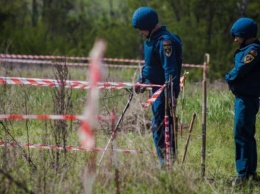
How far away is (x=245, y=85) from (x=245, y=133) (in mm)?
528

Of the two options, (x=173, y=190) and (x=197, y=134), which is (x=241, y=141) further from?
(x=197, y=134)

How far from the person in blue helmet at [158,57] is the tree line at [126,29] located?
15345 mm

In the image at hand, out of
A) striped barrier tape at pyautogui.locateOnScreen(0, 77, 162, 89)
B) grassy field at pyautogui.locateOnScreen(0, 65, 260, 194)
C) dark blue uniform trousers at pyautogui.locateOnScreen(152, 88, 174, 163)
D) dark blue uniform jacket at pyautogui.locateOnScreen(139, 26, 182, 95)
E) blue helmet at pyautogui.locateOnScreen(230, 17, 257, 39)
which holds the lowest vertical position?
grassy field at pyautogui.locateOnScreen(0, 65, 260, 194)

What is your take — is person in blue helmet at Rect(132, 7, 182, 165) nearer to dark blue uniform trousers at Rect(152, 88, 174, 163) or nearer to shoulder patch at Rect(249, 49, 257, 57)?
dark blue uniform trousers at Rect(152, 88, 174, 163)

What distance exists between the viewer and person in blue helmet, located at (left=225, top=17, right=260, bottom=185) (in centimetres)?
671

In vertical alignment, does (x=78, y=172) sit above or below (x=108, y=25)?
below

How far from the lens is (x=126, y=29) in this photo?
97.7ft

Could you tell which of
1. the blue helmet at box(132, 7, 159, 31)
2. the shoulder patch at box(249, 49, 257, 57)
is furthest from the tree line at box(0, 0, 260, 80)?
the shoulder patch at box(249, 49, 257, 57)

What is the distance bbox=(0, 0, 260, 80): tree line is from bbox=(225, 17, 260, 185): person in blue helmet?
50.6 feet

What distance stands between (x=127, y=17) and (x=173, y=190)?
24.5m

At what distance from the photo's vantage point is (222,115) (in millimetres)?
10383

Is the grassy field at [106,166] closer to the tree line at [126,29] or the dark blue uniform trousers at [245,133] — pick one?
the dark blue uniform trousers at [245,133]

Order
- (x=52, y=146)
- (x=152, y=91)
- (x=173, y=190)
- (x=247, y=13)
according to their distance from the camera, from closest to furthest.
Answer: (x=173, y=190) < (x=52, y=146) < (x=152, y=91) < (x=247, y=13)

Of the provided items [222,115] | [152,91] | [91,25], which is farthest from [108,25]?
[152,91]
